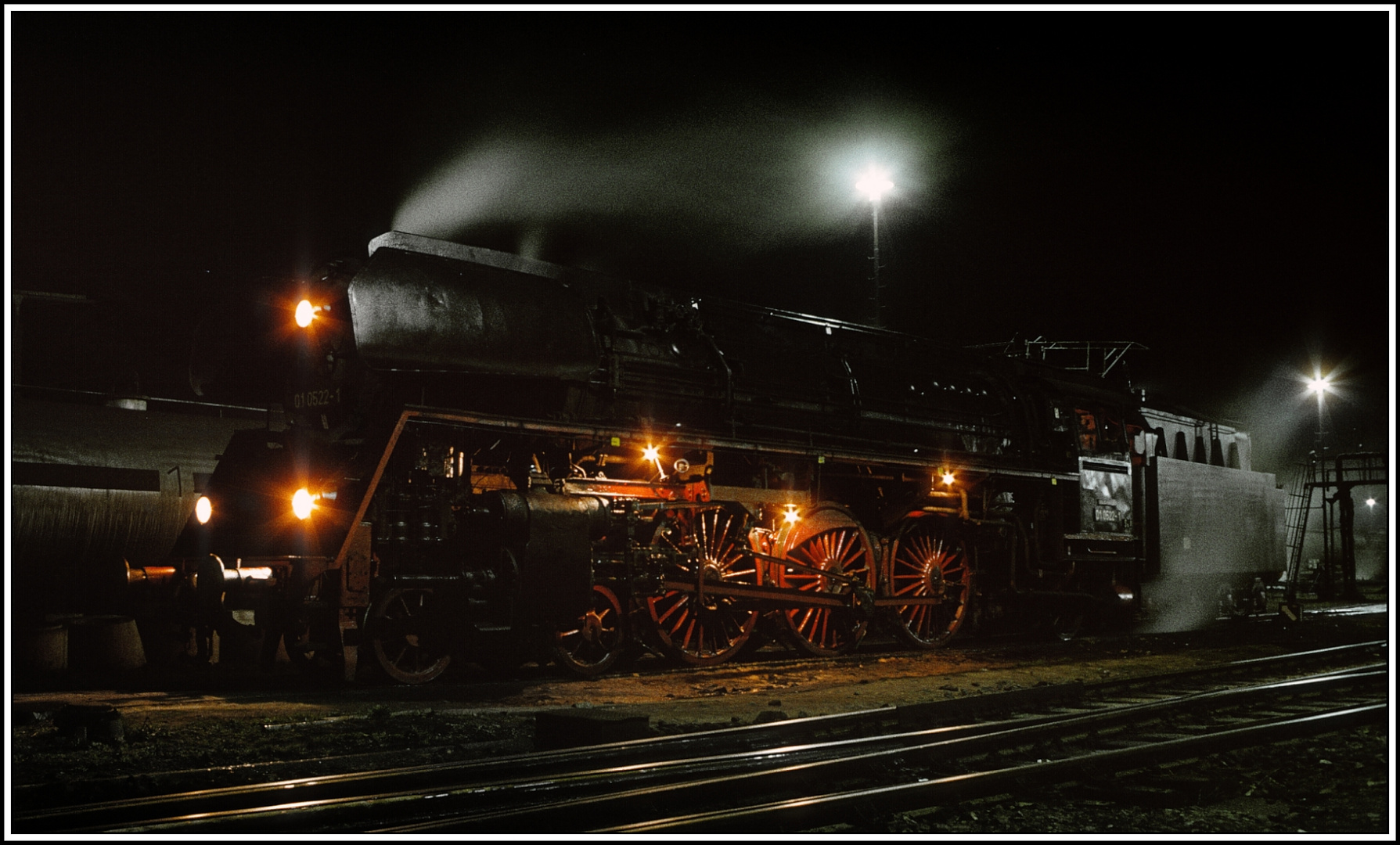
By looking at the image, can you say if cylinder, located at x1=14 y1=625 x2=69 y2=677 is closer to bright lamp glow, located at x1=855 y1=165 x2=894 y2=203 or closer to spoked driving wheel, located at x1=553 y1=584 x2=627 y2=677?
spoked driving wheel, located at x1=553 y1=584 x2=627 y2=677

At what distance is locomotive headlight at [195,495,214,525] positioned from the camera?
7590 mm

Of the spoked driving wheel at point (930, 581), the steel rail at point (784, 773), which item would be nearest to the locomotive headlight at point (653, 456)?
the spoked driving wheel at point (930, 581)

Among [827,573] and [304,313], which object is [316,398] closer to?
[304,313]

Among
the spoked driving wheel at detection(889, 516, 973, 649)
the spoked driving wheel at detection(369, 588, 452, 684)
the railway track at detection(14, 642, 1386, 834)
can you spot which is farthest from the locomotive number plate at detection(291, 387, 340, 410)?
the spoked driving wheel at detection(889, 516, 973, 649)

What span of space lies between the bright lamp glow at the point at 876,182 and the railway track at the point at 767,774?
10218 millimetres

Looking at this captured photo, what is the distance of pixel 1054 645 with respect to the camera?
11.2 m

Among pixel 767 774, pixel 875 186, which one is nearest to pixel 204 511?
pixel 767 774

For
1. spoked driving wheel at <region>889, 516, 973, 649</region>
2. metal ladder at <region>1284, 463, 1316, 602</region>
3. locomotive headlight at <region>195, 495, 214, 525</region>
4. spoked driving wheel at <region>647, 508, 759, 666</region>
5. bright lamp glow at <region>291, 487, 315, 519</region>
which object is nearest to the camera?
bright lamp glow at <region>291, 487, 315, 519</region>

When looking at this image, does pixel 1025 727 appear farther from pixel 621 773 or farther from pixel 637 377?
pixel 637 377

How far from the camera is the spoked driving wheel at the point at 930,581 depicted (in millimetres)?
10852

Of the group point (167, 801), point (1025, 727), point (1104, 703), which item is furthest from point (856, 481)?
point (167, 801)

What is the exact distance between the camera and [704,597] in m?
8.87

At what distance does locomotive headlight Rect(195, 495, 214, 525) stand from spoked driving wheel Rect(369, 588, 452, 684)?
133 centimetres

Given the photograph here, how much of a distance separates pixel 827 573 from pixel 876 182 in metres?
8.35
